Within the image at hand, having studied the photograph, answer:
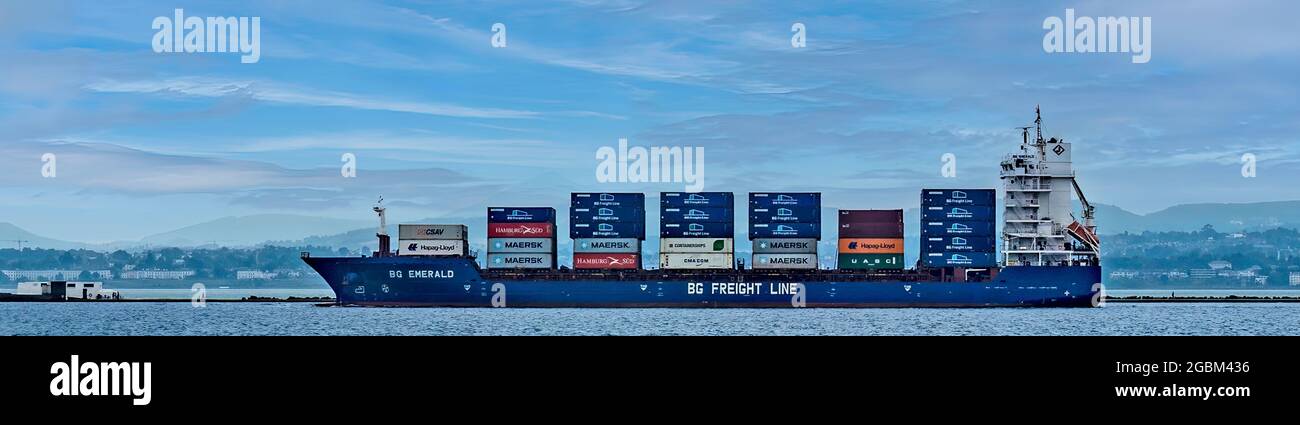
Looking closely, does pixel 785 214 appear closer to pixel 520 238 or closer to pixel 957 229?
pixel 957 229

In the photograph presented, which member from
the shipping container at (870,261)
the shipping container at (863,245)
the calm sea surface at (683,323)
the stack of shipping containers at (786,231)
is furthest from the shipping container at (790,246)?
the calm sea surface at (683,323)

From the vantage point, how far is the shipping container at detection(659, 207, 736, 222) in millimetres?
86375

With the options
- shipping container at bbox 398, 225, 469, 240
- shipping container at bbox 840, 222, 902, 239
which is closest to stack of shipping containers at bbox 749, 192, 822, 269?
shipping container at bbox 840, 222, 902, 239

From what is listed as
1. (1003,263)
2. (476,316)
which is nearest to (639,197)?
(476,316)

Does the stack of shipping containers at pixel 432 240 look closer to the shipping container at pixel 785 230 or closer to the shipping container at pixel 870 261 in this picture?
the shipping container at pixel 785 230

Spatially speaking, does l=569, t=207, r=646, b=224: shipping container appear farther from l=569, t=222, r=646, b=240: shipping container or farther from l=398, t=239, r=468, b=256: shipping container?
l=398, t=239, r=468, b=256: shipping container

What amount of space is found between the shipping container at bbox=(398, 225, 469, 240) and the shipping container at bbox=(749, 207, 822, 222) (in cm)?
1956

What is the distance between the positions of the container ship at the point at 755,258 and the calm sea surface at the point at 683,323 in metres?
1.80

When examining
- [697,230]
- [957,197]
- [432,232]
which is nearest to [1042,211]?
[957,197]
